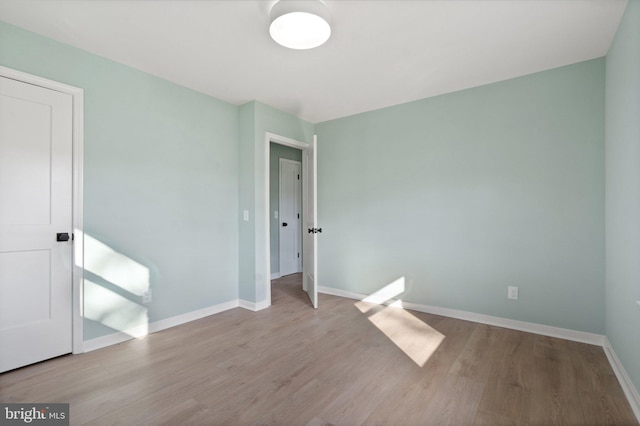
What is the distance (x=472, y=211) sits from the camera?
3180 millimetres

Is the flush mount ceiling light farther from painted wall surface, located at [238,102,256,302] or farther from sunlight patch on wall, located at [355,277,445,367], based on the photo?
sunlight patch on wall, located at [355,277,445,367]

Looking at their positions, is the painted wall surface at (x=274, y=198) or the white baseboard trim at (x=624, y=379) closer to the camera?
the white baseboard trim at (x=624, y=379)

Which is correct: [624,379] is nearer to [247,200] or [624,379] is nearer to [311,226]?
[311,226]

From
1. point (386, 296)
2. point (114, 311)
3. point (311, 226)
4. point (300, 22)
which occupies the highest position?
point (300, 22)

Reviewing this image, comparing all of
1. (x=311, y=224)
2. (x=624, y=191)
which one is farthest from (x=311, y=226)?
(x=624, y=191)

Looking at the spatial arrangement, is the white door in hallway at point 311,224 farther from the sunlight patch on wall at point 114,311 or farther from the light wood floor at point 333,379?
the sunlight patch on wall at point 114,311

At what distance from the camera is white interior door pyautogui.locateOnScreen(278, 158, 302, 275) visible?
550 cm

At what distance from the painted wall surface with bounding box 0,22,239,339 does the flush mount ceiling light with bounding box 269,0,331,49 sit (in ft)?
5.29

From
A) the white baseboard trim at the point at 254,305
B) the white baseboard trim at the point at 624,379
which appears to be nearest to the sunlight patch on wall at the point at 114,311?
the white baseboard trim at the point at 254,305

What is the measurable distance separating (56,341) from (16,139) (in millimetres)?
1537

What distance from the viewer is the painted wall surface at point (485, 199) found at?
8.68 feet

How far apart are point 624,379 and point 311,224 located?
3.00 metres

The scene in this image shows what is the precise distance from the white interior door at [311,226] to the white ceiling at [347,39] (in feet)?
3.40

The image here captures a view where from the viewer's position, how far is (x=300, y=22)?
1.97 meters
